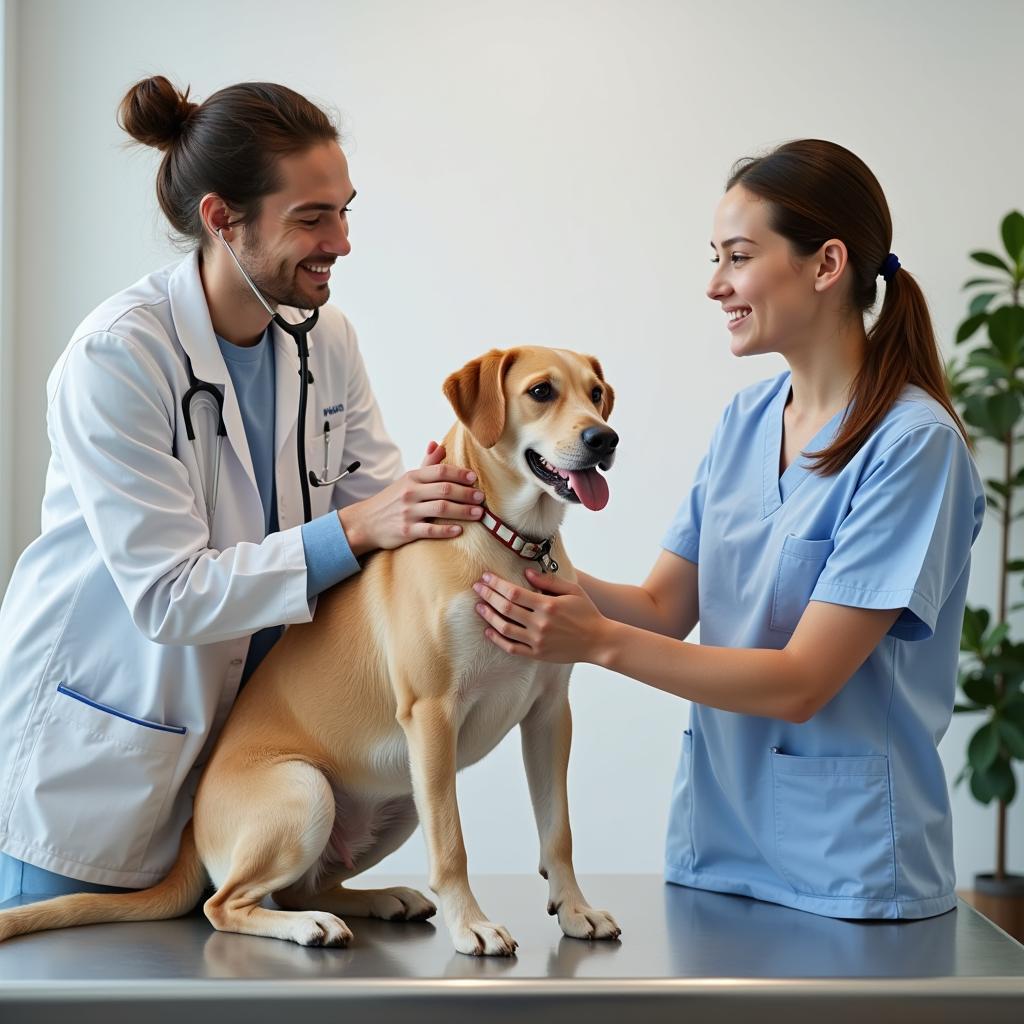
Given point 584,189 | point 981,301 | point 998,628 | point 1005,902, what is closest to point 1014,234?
point 981,301

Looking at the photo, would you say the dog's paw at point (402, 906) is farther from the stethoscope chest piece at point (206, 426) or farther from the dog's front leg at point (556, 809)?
the stethoscope chest piece at point (206, 426)

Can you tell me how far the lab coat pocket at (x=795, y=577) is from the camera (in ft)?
5.14

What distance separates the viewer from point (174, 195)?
5.70ft

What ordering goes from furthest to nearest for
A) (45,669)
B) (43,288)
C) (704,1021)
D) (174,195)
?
(43,288) → (174,195) → (45,669) → (704,1021)

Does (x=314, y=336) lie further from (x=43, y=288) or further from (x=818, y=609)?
(x=43, y=288)

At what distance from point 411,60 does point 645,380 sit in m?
1.36

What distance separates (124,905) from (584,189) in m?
2.99

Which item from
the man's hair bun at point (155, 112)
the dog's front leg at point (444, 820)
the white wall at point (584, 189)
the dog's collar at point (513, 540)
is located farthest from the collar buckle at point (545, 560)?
the white wall at point (584, 189)

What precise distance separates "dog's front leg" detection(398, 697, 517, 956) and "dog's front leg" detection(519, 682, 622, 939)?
0.39 ft

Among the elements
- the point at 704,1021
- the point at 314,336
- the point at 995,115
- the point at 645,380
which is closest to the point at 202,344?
the point at 314,336

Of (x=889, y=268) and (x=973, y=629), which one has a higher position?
(x=889, y=268)

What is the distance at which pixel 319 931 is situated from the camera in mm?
1415

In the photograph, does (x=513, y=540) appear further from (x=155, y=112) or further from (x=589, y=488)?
(x=155, y=112)

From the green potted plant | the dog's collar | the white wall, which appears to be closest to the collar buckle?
the dog's collar
